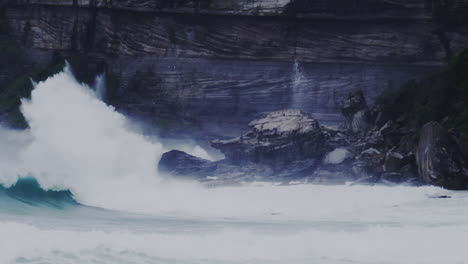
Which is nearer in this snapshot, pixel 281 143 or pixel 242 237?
pixel 242 237

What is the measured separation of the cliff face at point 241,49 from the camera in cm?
2900

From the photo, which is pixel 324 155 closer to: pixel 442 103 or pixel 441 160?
pixel 442 103

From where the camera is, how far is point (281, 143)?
2338cm

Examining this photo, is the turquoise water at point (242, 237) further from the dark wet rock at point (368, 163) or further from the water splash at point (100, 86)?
the water splash at point (100, 86)

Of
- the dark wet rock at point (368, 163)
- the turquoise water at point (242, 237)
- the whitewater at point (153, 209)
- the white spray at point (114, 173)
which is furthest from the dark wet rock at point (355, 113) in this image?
the turquoise water at point (242, 237)

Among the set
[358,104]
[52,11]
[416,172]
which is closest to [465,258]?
[416,172]

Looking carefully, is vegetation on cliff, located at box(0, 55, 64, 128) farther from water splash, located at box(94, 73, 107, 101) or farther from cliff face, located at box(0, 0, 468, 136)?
water splash, located at box(94, 73, 107, 101)

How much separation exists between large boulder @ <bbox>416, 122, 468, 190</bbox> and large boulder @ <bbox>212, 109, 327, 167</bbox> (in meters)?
4.18

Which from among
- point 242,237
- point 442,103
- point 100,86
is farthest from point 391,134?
point 100,86

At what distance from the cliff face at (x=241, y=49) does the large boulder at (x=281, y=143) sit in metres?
5.47

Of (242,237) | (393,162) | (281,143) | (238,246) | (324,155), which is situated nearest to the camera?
(238,246)

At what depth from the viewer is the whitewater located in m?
11.7

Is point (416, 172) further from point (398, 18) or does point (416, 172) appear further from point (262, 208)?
point (398, 18)

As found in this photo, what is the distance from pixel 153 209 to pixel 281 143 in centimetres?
613
